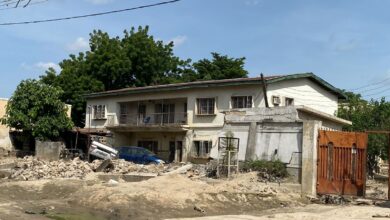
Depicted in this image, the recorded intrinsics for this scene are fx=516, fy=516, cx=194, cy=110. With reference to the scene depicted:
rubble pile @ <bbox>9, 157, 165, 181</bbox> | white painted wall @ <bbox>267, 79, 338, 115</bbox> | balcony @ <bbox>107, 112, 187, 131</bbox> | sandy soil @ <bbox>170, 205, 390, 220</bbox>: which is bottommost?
sandy soil @ <bbox>170, 205, 390, 220</bbox>

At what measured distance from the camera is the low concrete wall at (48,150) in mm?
38375

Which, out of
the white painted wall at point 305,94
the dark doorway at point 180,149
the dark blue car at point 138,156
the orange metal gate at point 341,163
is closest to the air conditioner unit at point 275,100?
the white painted wall at point 305,94

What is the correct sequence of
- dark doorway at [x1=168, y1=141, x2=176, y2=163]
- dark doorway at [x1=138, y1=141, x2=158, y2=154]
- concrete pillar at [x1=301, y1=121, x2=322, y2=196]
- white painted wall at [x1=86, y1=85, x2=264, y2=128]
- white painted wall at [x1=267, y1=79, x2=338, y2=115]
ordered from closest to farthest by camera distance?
concrete pillar at [x1=301, y1=121, x2=322, y2=196] < white painted wall at [x1=86, y1=85, x2=264, y2=128] < white painted wall at [x1=267, y1=79, x2=338, y2=115] < dark doorway at [x1=168, y1=141, x2=176, y2=163] < dark doorway at [x1=138, y1=141, x2=158, y2=154]

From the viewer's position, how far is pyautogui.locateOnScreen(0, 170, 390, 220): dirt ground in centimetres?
1509

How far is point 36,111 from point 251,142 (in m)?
23.5

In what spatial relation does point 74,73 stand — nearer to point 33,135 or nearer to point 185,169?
point 33,135

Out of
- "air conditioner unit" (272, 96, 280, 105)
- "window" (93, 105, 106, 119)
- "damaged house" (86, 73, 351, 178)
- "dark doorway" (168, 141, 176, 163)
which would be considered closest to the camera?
"damaged house" (86, 73, 351, 178)

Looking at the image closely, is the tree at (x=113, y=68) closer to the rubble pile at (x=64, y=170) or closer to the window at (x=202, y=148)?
the window at (x=202, y=148)

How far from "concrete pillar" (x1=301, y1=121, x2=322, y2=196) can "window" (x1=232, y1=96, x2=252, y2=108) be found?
562 inches

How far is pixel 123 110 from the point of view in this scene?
152 feet

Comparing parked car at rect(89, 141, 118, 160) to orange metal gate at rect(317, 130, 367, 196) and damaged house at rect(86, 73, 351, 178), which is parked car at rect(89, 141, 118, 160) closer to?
damaged house at rect(86, 73, 351, 178)

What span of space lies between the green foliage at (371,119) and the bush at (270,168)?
51.6 feet

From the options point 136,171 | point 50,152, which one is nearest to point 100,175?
point 136,171

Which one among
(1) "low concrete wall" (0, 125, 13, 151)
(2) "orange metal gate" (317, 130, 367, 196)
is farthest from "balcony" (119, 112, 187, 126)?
(2) "orange metal gate" (317, 130, 367, 196)
